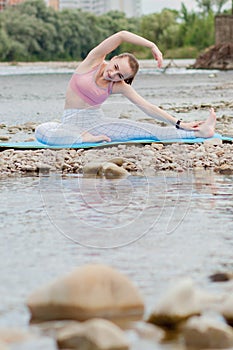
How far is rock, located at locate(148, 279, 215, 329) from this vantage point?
4848mm

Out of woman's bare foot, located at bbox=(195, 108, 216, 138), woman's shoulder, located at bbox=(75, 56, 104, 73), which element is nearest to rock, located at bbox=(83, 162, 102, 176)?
woman's shoulder, located at bbox=(75, 56, 104, 73)

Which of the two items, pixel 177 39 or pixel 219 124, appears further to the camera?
pixel 177 39

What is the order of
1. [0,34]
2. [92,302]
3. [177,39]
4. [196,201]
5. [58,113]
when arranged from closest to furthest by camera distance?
[92,302] → [196,201] → [58,113] → [0,34] → [177,39]

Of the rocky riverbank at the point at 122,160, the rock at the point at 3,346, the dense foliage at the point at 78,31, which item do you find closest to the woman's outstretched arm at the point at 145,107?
the rocky riverbank at the point at 122,160

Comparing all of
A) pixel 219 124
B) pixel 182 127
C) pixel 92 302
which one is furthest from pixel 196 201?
pixel 219 124

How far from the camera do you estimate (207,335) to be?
4.57 m

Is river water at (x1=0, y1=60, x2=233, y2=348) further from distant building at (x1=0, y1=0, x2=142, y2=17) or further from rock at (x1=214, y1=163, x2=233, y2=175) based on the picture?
distant building at (x1=0, y1=0, x2=142, y2=17)

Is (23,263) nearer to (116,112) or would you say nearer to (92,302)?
(92,302)

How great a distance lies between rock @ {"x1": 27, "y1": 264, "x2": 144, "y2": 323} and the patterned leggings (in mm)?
5811

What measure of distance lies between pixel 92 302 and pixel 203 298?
1.97 ft

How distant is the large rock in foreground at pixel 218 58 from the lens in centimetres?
7900

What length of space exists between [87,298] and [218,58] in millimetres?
76054

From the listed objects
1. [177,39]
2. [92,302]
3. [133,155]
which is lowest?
[177,39]

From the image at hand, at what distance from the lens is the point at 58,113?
2258cm
